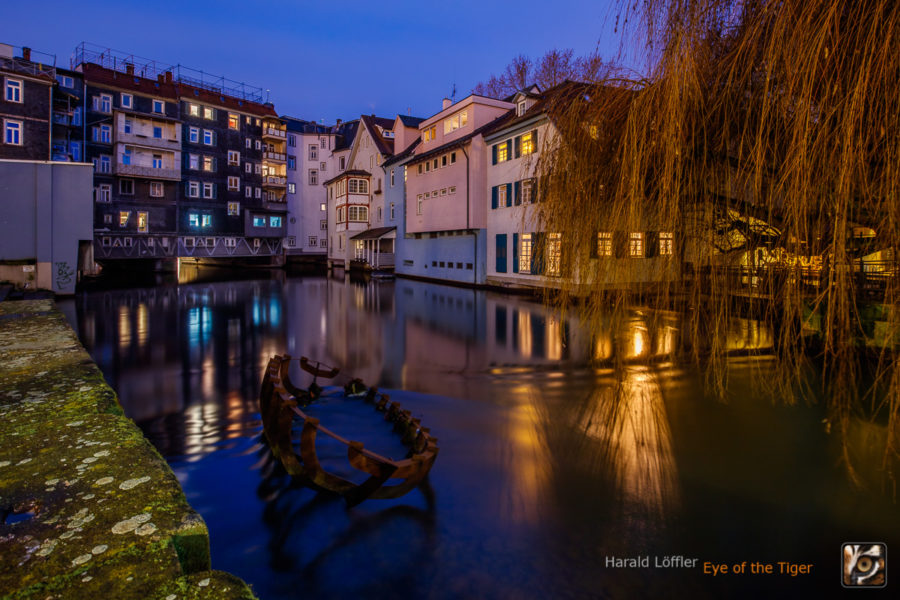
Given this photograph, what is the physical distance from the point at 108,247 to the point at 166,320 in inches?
1167

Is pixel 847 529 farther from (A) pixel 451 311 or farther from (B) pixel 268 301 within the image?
(B) pixel 268 301

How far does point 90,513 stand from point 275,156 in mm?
56294

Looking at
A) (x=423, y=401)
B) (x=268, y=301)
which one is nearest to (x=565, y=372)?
(x=423, y=401)

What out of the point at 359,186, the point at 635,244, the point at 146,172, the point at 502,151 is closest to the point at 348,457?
the point at 635,244

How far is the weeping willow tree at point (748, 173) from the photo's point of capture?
9.46 ft

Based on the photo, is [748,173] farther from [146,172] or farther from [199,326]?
[146,172]

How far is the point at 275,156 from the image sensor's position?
178ft

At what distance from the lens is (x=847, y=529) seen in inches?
224

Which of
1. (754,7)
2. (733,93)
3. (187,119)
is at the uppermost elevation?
(187,119)

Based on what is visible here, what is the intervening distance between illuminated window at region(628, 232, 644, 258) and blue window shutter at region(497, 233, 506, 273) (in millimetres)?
24680

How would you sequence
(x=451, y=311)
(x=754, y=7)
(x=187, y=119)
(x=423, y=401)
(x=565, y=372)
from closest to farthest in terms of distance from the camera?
(x=754, y=7), (x=423, y=401), (x=565, y=372), (x=451, y=311), (x=187, y=119)

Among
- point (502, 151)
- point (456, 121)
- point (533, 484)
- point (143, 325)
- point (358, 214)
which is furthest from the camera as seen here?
point (358, 214)
